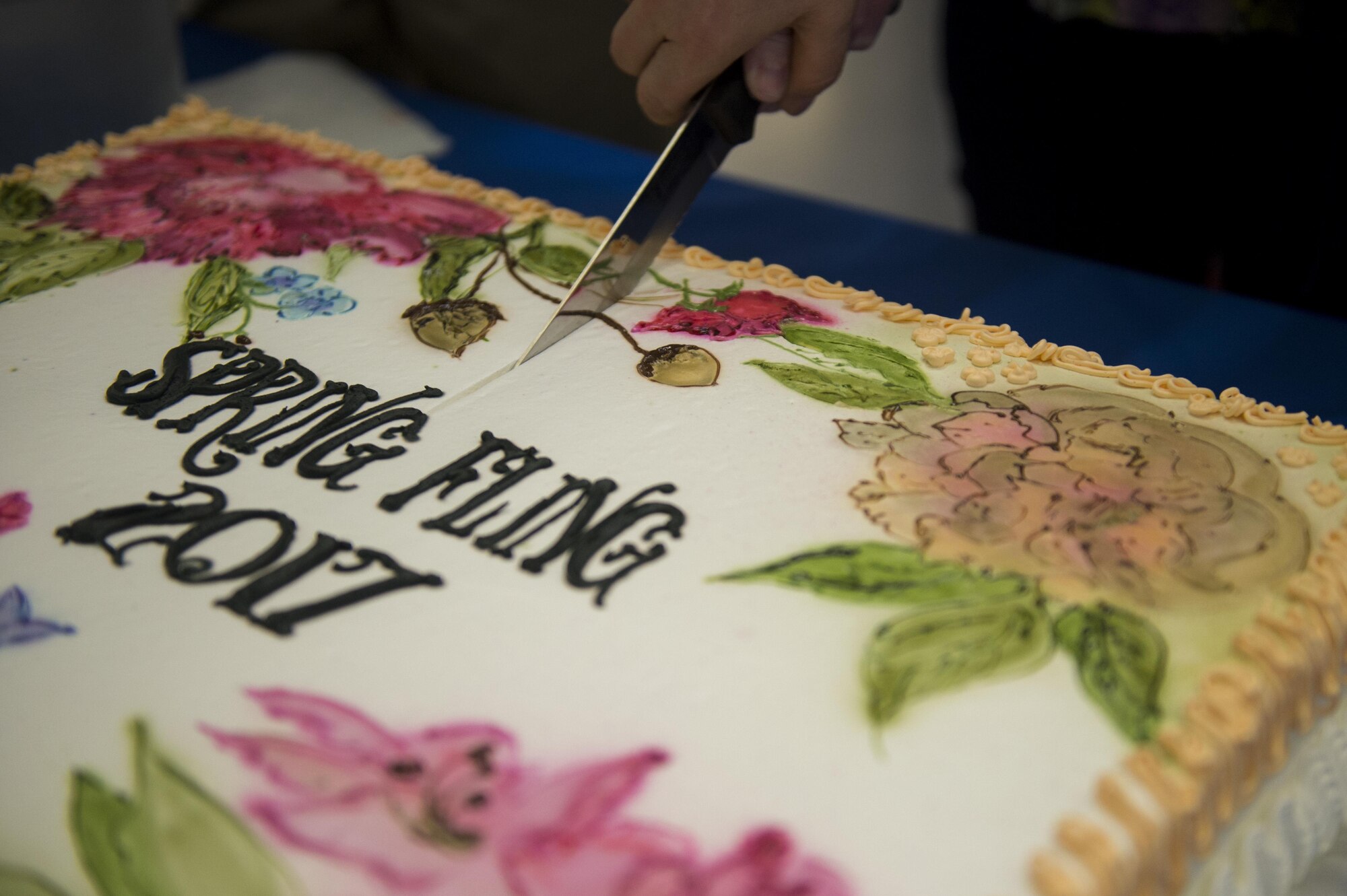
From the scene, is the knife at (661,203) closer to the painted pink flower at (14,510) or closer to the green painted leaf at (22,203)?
the painted pink flower at (14,510)

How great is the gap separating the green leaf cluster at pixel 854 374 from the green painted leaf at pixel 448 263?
34 centimetres

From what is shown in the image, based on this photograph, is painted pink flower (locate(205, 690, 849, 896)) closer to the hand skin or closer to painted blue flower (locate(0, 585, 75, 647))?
painted blue flower (locate(0, 585, 75, 647))

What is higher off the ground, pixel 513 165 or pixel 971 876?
pixel 513 165

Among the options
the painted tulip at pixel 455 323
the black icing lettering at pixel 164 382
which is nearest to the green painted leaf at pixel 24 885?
the black icing lettering at pixel 164 382

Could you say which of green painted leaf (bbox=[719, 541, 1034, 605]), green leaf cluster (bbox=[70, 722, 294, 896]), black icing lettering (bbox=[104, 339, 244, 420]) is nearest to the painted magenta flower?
green painted leaf (bbox=[719, 541, 1034, 605])

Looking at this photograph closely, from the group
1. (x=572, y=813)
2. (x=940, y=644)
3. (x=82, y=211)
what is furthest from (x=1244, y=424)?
(x=82, y=211)

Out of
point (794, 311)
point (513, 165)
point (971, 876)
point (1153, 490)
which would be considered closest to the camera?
point (971, 876)

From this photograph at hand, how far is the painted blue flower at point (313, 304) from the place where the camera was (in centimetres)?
111

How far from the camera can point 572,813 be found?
24.7 inches

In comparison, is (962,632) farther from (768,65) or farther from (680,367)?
(768,65)

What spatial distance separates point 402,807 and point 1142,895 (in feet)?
1.31

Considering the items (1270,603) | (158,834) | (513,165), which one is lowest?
(158,834)

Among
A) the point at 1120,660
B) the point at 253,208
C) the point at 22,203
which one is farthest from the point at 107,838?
the point at 22,203

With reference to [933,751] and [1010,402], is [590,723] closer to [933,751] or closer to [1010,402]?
[933,751]
